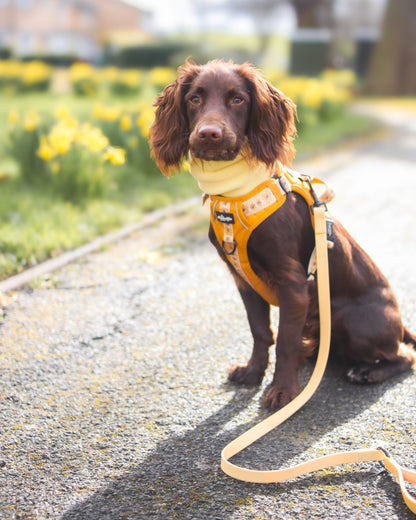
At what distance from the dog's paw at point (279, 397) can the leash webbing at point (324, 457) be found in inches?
2.8

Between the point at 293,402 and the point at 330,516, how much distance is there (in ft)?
1.79

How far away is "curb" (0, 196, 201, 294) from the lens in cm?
Answer: 354

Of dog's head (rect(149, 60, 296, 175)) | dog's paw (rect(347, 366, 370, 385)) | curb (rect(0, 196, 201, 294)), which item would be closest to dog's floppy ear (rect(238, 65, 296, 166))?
dog's head (rect(149, 60, 296, 175))

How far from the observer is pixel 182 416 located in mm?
2305

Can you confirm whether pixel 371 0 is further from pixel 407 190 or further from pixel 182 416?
pixel 182 416

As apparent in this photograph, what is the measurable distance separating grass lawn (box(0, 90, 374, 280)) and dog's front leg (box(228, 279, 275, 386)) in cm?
183

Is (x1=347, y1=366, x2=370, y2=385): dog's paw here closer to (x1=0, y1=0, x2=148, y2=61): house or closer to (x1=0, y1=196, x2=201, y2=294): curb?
Answer: (x1=0, y1=196, x2=201, y2=294): curb

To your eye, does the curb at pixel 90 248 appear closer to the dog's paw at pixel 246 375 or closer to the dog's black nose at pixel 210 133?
the dog's paw at pixel 246 375

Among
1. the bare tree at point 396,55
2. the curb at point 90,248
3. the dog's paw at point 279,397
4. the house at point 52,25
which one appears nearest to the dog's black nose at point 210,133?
the dog's paw at point 279,397

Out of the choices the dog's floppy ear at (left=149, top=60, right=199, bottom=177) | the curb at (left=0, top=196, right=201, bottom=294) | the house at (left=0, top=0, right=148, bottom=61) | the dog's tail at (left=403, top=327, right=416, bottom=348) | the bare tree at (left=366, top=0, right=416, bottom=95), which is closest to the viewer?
the dog's floppy ear at (left=149, top=60, right=199, bottom=177)

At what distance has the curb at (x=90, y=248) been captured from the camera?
354 centimetres

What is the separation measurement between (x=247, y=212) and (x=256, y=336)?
64 centimetres

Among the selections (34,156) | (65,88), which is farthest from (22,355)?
(65,88)

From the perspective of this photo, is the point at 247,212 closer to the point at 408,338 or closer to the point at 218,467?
the point at 218,467
